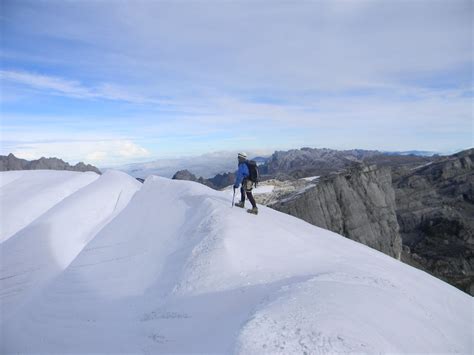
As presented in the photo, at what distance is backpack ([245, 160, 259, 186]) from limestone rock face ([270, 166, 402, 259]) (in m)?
40.6

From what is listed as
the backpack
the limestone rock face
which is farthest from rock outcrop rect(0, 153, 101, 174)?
the backpack

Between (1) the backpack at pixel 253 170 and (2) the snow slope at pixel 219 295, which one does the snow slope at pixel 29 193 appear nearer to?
(2) the snow slope at pixel 219 295

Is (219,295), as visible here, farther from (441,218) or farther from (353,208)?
(441,218)

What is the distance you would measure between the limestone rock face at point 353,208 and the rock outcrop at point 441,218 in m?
13.7

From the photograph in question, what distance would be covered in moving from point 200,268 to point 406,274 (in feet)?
29.9

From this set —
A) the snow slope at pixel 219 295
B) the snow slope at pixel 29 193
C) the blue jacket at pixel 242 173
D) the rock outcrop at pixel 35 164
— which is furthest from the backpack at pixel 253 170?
the rock outcrop at pixel 35 164

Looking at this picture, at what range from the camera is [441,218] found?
389 feet

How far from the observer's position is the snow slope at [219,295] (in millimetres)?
7266

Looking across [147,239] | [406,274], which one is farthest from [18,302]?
[406,274]

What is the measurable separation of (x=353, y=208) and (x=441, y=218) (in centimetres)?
7440

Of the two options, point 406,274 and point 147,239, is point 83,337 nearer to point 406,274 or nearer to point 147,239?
point 147,239

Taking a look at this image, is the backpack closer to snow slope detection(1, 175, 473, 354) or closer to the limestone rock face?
snow slope detection(1, 175, 473, 354)

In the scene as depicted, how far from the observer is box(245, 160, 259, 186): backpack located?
15875mm

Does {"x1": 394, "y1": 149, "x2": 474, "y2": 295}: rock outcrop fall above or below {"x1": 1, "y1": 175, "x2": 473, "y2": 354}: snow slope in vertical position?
below
